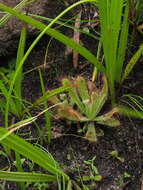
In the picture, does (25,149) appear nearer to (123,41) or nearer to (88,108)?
(88,108)

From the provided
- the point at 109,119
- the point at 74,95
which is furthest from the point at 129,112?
the point at 74,95

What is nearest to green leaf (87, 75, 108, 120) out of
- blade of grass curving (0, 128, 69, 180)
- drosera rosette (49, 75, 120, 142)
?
drosera rosette (49, 75, 120, 142)

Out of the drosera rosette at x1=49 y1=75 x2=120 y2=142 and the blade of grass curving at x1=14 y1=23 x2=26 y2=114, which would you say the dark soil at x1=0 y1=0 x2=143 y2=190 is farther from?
the blade of grass curving at x1=14 y1=23 x2=26 y2=114

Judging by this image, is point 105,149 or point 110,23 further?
point 105,149

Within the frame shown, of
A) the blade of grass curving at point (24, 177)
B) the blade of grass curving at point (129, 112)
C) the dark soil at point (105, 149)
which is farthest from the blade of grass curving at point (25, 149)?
the blade of grass curving at point (129, 112)

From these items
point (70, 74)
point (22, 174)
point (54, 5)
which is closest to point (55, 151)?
point (22, 174)

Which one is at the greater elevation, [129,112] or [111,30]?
[111,30]

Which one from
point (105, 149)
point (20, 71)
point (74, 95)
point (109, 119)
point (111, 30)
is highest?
point (111, 30)
